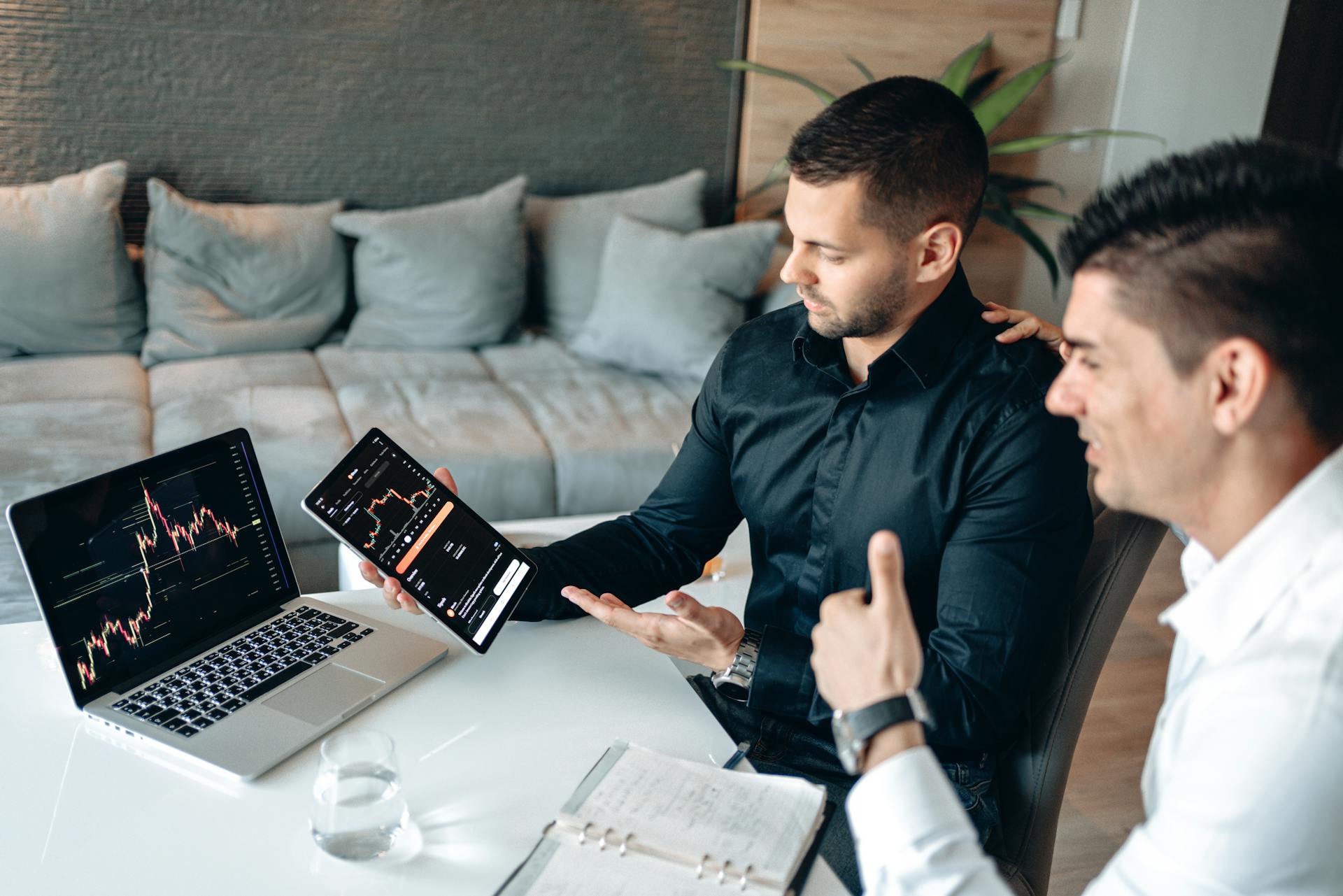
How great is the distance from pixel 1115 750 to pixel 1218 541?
1.59 metres

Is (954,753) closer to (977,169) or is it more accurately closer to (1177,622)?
(1177,622)

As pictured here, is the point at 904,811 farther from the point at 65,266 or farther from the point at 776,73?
the point at 776,73

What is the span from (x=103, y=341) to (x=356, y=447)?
2.16 metres

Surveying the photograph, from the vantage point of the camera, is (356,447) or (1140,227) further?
(356,447)

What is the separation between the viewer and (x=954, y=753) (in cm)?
123

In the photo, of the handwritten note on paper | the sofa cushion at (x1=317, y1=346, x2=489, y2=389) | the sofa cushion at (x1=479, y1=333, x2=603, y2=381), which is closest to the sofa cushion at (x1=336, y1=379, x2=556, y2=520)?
the sofa cushion at (x1=317, y1=346, x2=489, y2=389)

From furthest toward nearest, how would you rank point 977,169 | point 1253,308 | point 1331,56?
point 1331,56, point 977,169, point 1253,308

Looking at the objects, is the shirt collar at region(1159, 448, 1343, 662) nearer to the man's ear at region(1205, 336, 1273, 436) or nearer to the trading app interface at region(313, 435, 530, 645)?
the man's ear at region(1205, 336, 1273, 436)

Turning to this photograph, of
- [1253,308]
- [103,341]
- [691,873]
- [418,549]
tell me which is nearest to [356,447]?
[418,549]

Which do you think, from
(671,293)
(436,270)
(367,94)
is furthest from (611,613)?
(367,94)

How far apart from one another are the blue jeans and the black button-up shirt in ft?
0.17

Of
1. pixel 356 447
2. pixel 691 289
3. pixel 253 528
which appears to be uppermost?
pixel 356 447

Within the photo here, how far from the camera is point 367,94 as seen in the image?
3211 millimetres

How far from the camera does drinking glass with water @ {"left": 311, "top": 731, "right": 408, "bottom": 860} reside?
861mm
